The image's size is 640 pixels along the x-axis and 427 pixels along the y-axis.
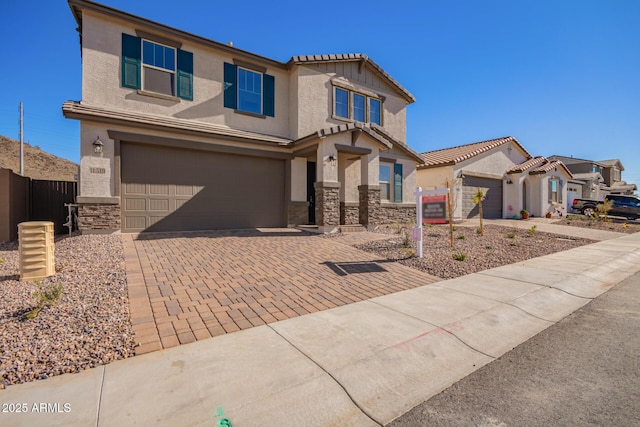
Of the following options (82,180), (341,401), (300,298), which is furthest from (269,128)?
(341,401)

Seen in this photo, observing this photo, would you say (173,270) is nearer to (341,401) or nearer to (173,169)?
(341,401)

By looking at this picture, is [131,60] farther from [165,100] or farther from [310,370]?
[310,370]

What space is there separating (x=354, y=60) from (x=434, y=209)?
32.6 feet

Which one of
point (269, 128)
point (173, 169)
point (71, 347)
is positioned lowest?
point (71, 347)

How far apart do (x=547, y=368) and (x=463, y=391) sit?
111 centimetres

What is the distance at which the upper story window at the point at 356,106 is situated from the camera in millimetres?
14367

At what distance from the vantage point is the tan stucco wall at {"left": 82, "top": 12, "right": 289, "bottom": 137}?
955cm

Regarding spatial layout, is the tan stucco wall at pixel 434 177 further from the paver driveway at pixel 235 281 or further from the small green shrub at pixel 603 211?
the paver driveway at pixel 235 281

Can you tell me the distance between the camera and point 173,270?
6.04 metres

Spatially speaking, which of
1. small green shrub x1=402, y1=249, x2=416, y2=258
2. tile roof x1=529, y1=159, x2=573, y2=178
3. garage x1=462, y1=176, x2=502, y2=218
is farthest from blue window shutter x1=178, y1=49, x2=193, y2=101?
tile roof x1=529, y1=159, x2=573, y2=178

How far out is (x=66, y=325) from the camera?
3.52 m

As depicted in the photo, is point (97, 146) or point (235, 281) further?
point (97, 146)

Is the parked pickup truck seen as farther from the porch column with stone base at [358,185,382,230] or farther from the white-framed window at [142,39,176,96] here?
the white-framed window at [142,39,176,96]

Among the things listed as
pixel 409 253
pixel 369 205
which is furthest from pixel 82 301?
pixel 369 205
